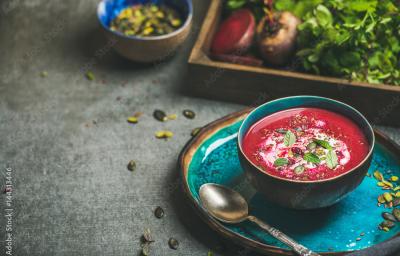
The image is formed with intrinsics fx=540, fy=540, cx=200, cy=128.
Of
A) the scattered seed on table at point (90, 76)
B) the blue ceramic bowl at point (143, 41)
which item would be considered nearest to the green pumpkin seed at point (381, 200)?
the blue ceramic bowl at point (143, 41)

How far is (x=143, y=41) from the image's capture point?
7.34ft

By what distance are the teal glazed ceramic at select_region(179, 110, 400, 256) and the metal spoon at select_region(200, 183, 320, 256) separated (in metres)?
0.02

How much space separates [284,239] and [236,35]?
1016 millimetres

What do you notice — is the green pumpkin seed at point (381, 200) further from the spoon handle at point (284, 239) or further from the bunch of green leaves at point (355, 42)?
the bunch of green leaves at point (355, 42)

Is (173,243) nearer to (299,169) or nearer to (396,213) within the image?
(299,169)

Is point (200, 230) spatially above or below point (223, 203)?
below

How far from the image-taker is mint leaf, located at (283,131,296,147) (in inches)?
61.4

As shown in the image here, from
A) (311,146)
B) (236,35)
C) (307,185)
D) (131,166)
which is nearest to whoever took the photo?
Result: (307,185)

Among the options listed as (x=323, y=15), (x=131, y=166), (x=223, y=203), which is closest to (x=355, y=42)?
(x=323, y=15)

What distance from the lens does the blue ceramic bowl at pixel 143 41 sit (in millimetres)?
2248

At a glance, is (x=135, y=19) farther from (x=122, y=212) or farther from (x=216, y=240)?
(x=216, y=240)

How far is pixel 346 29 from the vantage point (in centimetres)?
206

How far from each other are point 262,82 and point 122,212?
721mm

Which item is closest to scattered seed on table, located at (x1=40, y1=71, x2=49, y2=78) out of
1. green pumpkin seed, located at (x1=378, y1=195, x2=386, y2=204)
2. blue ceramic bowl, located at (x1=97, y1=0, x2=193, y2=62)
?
blue ceramic bowl, located at (x1=97, y1=0, x2=193, y2=62)
